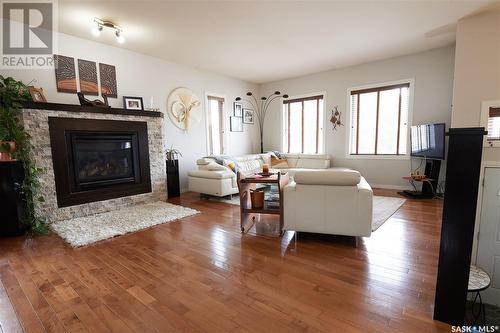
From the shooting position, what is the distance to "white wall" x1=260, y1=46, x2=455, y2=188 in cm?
453

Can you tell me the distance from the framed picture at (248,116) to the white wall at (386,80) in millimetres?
716

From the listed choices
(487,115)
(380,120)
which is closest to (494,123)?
(487,115)

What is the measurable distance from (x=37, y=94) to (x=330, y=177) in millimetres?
3920

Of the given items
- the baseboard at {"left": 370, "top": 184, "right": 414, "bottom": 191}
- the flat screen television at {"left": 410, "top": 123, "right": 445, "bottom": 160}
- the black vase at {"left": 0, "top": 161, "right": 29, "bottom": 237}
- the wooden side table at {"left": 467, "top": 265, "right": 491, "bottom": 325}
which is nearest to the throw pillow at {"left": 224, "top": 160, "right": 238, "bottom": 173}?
the black vase at {"left": 0, "top": 161, "right": 29, "bottom": 237}

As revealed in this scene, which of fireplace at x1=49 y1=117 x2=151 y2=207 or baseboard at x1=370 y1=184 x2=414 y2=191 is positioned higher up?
fireplace at x1=49 y1=117 x2=151 y2=207

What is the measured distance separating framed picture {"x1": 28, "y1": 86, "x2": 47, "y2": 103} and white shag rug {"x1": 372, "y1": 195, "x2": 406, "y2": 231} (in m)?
4.68

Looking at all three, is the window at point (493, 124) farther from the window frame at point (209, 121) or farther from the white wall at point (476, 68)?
the window frame at point (209, 121)

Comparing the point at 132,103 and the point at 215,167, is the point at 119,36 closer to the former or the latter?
the point at 132,103

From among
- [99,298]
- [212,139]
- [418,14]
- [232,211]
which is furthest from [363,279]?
[212,139]

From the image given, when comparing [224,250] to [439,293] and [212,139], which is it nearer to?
[439,293]

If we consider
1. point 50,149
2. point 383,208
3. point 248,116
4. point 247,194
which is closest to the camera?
point 247,194

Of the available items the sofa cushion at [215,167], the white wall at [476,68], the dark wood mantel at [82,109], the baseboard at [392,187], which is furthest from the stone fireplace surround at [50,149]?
the white wall at [476,68]

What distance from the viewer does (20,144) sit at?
3.03m

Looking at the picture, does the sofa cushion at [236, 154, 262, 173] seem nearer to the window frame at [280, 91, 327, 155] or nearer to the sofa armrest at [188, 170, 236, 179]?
the sofa armrest at [188, 170, 236, 179]
